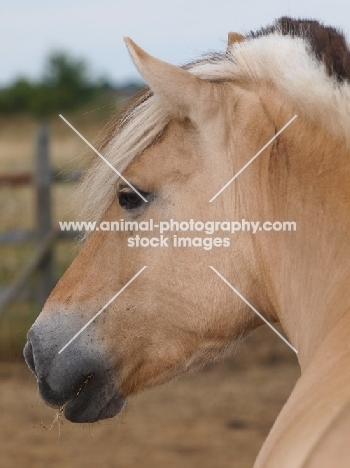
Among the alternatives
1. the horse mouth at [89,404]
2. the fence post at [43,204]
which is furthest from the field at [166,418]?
the horse mouth at [89,404]

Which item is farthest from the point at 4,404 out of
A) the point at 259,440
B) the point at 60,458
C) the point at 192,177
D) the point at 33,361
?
the point at 192,177

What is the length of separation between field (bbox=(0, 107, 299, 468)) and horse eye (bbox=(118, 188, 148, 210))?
1777 millimetres

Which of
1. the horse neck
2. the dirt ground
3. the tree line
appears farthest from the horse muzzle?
the tree line

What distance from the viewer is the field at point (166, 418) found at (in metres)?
4.95

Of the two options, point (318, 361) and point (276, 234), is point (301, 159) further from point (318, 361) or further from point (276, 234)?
point (318, 361)

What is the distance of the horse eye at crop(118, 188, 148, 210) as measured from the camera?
7.09 feet

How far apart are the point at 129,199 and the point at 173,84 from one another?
39cm

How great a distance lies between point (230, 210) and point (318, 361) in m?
0.52

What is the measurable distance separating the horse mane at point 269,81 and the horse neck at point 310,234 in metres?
0.07

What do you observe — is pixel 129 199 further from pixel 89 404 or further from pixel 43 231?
pixel 43 231

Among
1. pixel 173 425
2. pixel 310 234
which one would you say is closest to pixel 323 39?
pixel 310 234

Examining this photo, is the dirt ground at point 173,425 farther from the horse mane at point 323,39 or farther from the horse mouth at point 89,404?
the horse mane at point 323,39

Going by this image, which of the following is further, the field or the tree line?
the tree line

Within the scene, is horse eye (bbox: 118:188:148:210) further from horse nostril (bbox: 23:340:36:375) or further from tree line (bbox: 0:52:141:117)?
tree line (bbox: 0:52:141:117)
